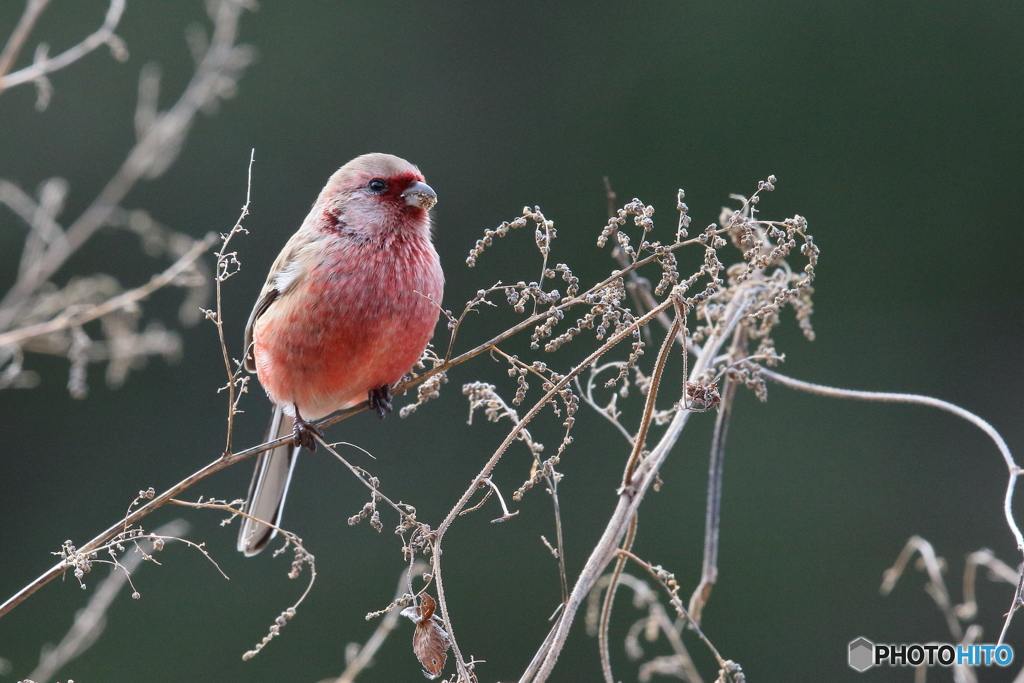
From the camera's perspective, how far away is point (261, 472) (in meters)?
3.76

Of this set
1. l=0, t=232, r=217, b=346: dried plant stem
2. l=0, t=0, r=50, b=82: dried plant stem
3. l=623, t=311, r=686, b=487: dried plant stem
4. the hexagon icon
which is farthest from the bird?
the hexagon icon

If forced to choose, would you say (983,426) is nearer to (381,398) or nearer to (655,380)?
(655,380)

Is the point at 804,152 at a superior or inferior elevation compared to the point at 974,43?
inferior

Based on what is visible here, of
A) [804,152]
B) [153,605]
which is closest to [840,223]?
[804,152]

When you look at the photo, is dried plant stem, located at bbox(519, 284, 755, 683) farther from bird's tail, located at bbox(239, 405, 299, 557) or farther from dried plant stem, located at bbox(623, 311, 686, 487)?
bird's tail, located at bbox(239, 405, 299, 557)

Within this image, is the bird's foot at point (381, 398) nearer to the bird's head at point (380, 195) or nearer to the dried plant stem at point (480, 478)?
the bird's head at point (380, 195)

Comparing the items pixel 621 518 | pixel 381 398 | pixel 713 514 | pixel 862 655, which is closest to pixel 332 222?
pixel 381 398

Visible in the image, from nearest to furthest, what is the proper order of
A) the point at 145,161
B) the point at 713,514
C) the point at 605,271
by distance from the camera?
the point at 713,514 → the point at 145,161 → the point at 605,271

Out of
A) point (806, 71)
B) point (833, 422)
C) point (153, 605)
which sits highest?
point (806, 71)

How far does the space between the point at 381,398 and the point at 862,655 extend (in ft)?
5.42

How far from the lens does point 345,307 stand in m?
3.28

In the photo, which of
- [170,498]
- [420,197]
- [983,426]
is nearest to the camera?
[170,498]

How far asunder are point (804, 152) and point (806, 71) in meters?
0.82

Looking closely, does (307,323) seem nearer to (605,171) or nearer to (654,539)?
(654,539)
